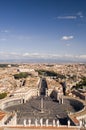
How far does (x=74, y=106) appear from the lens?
1857 inches

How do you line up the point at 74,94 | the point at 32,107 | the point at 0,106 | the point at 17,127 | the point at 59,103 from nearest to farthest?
the point at 17,127, the point at 0,106, the point at 32,107, the point at 59,103, the point at 74,94

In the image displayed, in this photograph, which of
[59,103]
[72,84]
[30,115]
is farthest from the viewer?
[72,84]

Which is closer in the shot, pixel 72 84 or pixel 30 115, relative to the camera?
pixel 30 115

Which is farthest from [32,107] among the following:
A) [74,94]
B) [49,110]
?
[74,94]

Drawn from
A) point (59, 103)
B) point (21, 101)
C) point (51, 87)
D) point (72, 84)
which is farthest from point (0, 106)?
point (72, 84)

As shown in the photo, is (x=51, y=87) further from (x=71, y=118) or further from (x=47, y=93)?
(x=71, y=118)

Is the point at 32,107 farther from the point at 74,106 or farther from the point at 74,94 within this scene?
the point at 74,94

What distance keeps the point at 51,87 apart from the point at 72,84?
8.49 meters

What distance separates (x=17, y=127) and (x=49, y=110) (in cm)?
1856

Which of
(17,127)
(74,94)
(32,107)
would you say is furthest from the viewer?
(74,94)

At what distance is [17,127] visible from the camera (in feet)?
85.5

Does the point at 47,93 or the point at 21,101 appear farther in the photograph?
the point at 47,93

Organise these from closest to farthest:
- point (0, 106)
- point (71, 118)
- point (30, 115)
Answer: point (71, 118) → point (30, 115) → point (0, 106)

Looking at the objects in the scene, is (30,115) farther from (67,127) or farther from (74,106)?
(67,127)
